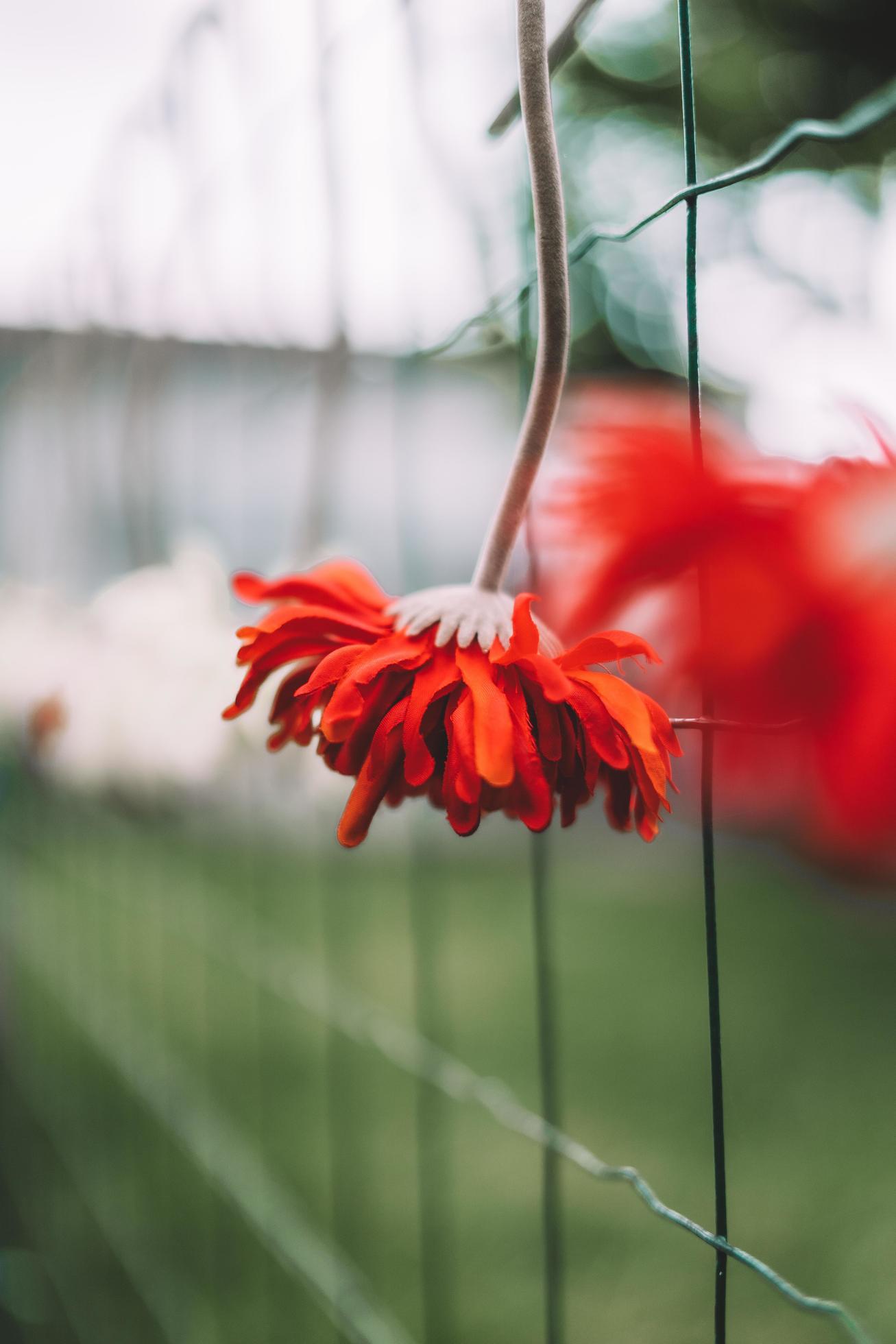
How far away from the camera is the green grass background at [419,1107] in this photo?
1332 millimetres

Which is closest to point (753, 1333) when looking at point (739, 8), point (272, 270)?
point (272, 270)

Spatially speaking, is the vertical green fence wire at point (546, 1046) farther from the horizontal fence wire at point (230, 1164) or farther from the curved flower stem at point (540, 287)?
the horizontal fence wire at point (230, 1164)

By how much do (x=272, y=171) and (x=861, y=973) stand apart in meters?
2.84

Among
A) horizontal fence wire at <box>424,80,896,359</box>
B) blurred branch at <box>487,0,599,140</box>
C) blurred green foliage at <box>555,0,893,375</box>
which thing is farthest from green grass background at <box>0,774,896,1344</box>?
blurred green foliage at <box>555,0,893,375</box>

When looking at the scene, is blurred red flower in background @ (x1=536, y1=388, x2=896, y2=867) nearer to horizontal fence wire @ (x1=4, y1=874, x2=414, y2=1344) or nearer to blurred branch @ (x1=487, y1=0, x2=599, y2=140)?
blurred branch @ (x1=487, y1=0, x2=599, y2=140)

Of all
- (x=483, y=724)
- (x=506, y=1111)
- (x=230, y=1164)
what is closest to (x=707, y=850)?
(x=483, y=724)

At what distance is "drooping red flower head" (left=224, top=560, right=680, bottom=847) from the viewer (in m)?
0.20

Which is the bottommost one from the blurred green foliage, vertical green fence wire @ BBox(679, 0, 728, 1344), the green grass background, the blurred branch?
the green grass background

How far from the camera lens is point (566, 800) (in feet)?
0.74

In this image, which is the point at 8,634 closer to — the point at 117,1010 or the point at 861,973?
the point at 117,1010

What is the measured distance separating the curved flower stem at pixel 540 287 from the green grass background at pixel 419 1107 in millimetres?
109

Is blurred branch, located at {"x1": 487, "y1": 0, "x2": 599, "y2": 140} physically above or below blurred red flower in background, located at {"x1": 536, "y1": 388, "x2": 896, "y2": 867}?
above

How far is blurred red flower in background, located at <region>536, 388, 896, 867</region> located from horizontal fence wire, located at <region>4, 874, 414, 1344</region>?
686 millimetres

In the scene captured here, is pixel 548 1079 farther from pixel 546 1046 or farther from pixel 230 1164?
pixel 230 1164
